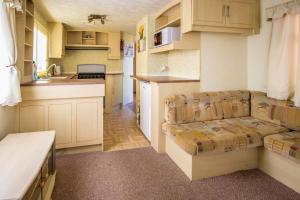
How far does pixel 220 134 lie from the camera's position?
221cm

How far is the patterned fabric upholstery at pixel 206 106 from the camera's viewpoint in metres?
2.62

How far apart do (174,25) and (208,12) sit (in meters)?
0.92

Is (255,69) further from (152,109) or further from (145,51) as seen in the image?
(145,51)

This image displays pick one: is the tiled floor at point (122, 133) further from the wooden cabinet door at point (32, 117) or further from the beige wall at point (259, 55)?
the beige wall at point (259, 55)

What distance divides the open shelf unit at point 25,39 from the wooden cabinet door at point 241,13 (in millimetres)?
2561

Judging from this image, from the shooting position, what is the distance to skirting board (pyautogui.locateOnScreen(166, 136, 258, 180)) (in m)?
2.19

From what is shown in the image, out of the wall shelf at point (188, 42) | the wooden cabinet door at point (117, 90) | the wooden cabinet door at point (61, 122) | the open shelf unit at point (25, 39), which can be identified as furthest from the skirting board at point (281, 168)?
the wooden cabinet door at point (117, 90)

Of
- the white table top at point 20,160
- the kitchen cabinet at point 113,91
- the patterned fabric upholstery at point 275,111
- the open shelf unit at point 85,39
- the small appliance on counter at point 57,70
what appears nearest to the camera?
the white table top at point 20,160

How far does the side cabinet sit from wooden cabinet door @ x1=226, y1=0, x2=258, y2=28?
2.02 metres

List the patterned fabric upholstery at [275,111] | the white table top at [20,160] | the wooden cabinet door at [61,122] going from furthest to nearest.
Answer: the wooden cabinet door at [61,122], the patterned fabric upholstery at [275,111], the white table top at [20,160]

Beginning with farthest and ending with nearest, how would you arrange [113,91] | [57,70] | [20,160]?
[113,91] → [57,70] → [20,160]

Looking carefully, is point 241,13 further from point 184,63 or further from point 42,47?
point 42,47

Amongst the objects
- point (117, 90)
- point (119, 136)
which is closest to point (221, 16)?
point (119, 136)

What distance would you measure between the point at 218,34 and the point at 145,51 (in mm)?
1624
